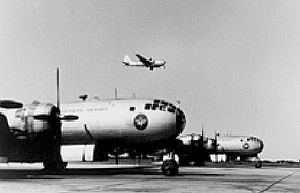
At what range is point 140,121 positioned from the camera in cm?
2967

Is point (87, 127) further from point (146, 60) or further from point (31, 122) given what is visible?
point (146, 60)

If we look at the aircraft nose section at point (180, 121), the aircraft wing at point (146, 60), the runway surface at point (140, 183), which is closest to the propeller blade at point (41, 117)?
the runway surface at point (140, 183)

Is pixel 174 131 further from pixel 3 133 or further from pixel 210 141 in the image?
pixel 210 141

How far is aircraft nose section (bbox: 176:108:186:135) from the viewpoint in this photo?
96.1ft

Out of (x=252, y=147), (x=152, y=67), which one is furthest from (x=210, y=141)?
(x=152, y=67)

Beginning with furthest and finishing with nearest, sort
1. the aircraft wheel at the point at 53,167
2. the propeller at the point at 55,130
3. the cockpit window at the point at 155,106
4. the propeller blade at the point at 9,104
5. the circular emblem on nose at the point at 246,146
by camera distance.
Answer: the circular emblem on nose at the point at 246,146, the aircraft wheel at the point at 53,167, the cockpit window at the point at 155,106, the propeller at the point at 55,130, the propeller blade at the point at 9,104

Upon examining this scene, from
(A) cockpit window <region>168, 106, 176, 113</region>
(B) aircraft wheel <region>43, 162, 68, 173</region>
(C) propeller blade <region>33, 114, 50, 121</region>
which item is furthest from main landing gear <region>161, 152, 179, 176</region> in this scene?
(B) aircraft wheel <region>43, 162, 68, 173</region>

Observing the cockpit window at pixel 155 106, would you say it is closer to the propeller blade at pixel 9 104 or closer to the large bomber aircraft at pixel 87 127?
the large bomber aircraft at pixel 87 127

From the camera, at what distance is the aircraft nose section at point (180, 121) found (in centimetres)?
2930

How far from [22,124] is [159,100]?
8668 mm

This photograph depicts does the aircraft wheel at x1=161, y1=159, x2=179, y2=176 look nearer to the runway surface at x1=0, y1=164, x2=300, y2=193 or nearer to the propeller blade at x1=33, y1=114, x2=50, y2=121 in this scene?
A: the runway surface at x1=0, y1=164, x2=300, y2=193

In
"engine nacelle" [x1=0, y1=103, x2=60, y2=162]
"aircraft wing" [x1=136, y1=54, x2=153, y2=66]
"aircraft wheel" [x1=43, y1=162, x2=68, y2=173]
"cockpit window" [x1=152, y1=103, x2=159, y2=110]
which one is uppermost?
"aircraft wing" [x1=136, y1=54, x2=153, y2=66]

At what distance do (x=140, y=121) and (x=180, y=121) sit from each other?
99.6 inches

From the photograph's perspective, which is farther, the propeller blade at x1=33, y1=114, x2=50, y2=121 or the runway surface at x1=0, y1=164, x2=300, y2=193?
the propeller blade at x1=33, y1=114, x2=50, y2=121
